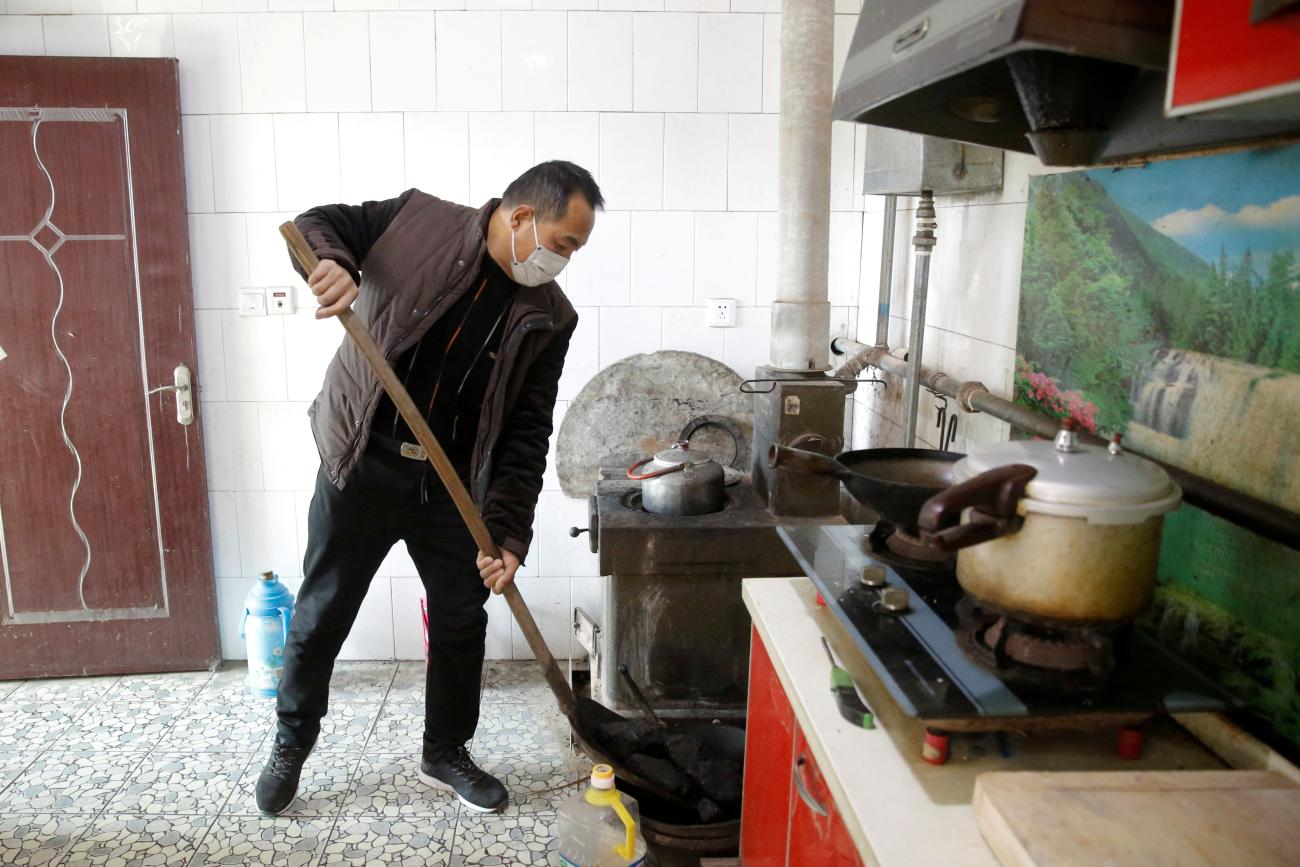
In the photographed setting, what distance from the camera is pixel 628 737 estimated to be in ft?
6.57

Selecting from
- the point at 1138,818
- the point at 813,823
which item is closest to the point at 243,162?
the point at 813,823

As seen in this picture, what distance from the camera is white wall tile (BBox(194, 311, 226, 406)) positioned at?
9.10 feet

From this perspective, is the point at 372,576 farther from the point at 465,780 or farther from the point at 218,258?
the point at 218,258

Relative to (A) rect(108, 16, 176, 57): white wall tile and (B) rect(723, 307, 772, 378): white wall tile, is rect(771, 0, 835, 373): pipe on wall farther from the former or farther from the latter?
(A) rect(108, 16, 176, 57): white wall tile

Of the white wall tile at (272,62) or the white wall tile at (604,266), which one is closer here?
the white wall tile at (272,62)

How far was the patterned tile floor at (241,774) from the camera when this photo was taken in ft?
6.81

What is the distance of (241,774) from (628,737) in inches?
41.6

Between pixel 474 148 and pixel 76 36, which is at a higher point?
pixel 76 36

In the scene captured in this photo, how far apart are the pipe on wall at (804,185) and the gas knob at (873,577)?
1138 millimetres

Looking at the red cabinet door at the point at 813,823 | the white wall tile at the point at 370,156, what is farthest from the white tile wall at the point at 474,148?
the red cabinet door at the point at 813,823

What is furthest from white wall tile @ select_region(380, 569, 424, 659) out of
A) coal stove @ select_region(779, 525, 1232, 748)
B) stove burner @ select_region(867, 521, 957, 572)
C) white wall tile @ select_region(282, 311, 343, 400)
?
coal stove @ select_region(779, 525, 1232, 748)

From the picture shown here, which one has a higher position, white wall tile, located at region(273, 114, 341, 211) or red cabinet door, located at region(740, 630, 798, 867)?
white wall tile, located at region(273, 114, 341, 211)

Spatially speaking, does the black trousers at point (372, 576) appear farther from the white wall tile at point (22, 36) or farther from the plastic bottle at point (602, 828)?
the white wall tile at point (22, 36)

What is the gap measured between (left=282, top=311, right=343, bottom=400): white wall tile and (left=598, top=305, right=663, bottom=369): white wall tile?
0.78m
